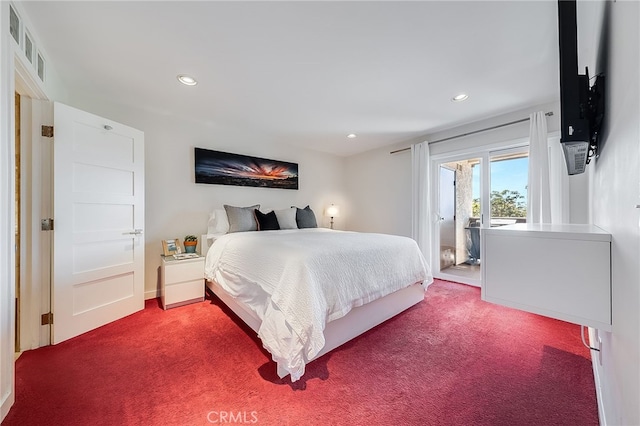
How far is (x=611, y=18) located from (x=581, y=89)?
243 mm

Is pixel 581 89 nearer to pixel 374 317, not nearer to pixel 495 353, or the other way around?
pixel 495 353

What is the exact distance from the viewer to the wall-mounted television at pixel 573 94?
0.99 meters

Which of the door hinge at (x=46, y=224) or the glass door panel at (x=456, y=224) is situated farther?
the glass door panel at (x=456, y=224)

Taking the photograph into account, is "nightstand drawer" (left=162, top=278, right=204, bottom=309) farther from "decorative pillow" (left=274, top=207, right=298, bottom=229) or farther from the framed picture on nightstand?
"decorative pillow" (left=274, top=207, right=298, bottom=229)

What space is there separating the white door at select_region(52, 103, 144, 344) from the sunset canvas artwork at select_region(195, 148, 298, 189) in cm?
84

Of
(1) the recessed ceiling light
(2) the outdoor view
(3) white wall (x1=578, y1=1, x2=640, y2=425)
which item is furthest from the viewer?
(2) the outdoor view

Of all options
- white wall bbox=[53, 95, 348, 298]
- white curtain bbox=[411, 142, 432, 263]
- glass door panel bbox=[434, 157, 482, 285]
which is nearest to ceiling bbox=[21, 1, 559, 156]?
white wall bbox=[53, 95, 348, 298]

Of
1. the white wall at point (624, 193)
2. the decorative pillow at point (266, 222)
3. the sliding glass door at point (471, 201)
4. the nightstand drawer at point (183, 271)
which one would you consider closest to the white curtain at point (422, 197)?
the sliding glass door at point (471, 201)

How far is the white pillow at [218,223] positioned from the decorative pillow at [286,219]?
2.43 feet

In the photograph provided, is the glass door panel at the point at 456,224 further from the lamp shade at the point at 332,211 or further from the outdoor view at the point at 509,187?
the lamp shade at the point at 332,211

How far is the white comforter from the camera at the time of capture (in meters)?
1.51

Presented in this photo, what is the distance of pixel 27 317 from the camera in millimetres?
1878

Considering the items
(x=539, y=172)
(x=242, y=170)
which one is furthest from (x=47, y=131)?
(x=539, y=172)

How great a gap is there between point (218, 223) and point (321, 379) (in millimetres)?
2345
